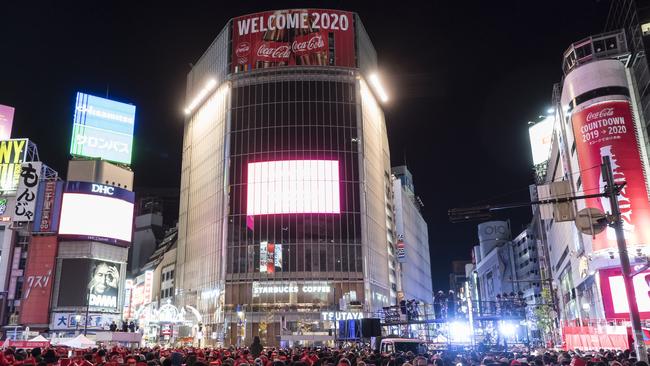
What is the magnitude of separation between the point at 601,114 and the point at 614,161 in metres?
4.65

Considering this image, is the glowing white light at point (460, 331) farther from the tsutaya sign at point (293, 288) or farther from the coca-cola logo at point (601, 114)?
the coca-cola logo at point (601, 114)

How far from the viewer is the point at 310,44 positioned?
269ft

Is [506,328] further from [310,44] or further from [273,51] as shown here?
[273,51]

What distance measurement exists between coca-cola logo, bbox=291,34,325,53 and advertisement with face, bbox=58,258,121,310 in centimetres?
4350

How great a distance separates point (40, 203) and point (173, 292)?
30.2 m

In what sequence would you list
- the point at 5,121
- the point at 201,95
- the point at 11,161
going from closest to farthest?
the point at 11,161, the point at 5,121, the point at 201,95

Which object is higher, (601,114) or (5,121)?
(5,121)

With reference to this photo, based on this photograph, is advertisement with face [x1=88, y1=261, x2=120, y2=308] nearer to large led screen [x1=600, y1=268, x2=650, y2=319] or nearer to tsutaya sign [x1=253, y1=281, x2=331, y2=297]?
tsutaya sign [x1=253, y1=281, x2=331, y2=297]

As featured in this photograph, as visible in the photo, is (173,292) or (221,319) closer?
(221,319)

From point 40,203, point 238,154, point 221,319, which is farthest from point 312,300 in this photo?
point 40,203

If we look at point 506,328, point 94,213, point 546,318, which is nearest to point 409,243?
point 546,318

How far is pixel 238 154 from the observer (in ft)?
265

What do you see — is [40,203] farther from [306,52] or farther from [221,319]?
[306,52]

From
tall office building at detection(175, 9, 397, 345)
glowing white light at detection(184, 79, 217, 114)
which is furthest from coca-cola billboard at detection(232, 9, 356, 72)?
glowing white light at detection(184, 79, 217, 114)
